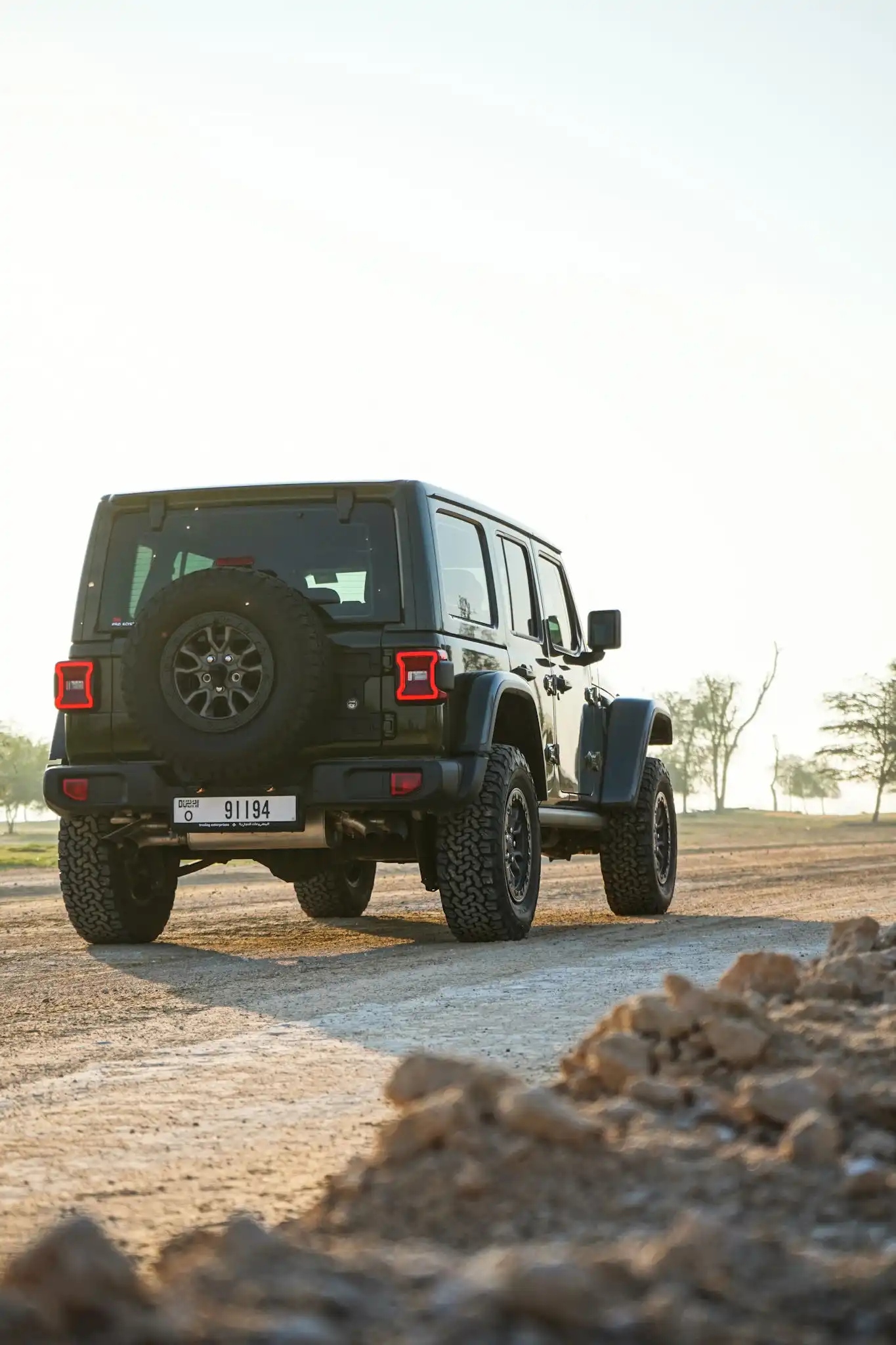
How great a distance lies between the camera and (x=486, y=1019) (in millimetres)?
5223

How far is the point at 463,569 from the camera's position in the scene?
8641 mm

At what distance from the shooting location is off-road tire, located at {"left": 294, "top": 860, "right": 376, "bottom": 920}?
424 inches

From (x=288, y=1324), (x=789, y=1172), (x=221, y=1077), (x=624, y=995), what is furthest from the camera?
(x=624, y=995)

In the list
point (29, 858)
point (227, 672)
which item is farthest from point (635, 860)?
point (29, 858)

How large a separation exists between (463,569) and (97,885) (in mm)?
2593

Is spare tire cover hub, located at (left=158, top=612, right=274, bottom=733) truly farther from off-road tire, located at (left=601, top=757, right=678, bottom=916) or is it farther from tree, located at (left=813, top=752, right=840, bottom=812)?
tree, located at (left=813, top=752, right=840, bottom=812)

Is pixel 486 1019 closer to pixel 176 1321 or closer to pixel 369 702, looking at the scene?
pixel 369 702

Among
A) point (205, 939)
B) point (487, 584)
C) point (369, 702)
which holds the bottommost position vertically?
point (205, 939)

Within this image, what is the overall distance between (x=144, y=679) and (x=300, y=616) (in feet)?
2.77

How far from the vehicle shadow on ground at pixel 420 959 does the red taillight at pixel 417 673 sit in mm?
1282

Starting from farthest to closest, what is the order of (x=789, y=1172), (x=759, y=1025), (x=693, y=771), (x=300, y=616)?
1. (x=693, y=771)
2. (x=300, y=616)
3. (x=759, y=1025)
4. (x=789, y=1172)

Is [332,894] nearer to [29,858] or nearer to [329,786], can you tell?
[329,786]

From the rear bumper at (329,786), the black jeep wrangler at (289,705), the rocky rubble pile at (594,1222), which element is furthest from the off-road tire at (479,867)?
the rocky rubble pile at (594,1222)

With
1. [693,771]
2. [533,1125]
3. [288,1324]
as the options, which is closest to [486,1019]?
[533,1125]
